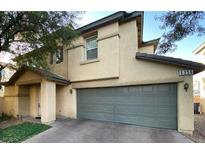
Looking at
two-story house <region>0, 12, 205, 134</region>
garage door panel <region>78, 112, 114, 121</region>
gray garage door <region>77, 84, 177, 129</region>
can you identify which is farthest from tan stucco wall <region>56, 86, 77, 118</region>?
garage door panel <region>78, 112, 114, 121</region>

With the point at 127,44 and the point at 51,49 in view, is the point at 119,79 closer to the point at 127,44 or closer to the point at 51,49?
the point at 127,44

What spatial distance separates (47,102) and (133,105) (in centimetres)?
499

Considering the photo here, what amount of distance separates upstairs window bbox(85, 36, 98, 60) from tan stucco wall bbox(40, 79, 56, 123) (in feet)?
10.1

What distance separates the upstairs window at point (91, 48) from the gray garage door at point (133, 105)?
222 cm

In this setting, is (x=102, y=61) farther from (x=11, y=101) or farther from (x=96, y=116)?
(x=11, y=101)

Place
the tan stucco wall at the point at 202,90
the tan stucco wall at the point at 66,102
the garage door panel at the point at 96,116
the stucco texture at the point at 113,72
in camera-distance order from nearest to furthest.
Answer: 1. the stucco texture at the point at 113,72
2. the garage door panel at the point at 96,116
3. the tan stucco wall at the point at 66,102
4. the tan stucco wall at the point at 202,90

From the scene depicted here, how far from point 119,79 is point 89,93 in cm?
238

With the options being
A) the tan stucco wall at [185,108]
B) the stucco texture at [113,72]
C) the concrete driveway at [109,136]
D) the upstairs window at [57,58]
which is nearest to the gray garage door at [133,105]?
the tan stucco wall at [185,108]

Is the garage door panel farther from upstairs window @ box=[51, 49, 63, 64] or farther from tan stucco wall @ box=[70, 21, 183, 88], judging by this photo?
upstairs window @ box=[51, 49, 63, 64]

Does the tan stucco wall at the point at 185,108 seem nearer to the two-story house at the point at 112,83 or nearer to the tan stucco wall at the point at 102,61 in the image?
the two-story house at the point at 112,83

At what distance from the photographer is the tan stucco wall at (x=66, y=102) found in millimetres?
9523

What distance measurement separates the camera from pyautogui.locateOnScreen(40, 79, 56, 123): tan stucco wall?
7.93 m
